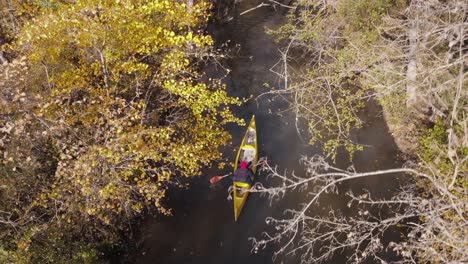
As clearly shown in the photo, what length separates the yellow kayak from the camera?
1546 centimetres

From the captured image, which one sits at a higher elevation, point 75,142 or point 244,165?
point 75,142

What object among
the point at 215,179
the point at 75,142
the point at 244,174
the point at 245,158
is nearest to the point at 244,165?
the point at 244,174

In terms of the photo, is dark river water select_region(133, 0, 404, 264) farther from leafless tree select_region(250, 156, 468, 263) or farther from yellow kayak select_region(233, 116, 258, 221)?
leafless tree select_region(250, 156, 468, 263)

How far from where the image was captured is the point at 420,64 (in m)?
12.6

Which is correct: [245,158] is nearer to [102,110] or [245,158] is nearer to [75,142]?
[102,110]

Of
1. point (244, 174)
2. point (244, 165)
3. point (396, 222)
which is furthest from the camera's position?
point (244, 165)

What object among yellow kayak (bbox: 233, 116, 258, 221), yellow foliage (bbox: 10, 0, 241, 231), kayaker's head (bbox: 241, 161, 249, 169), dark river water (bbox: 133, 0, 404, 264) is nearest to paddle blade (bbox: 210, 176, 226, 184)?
dark river water (bbox: 133, 0, 404, 264)

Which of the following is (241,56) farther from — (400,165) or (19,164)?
(19,164)

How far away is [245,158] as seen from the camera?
56.0ft

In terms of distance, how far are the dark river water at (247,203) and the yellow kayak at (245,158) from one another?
0.58 meters

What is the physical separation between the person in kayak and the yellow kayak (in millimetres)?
175

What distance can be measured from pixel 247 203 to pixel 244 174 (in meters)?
1.39

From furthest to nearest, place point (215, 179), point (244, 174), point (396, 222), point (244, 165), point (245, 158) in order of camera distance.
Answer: point (245, 158), point (215, 179), point (244, 165), point (244, 174), point (396, 222)

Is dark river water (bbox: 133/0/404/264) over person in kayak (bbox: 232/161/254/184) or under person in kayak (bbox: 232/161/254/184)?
under
